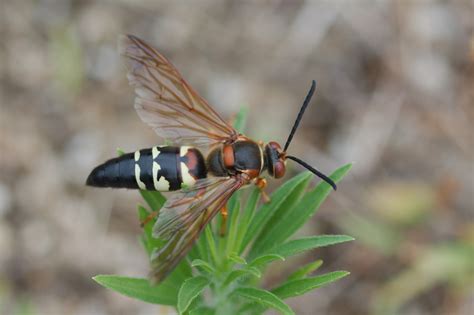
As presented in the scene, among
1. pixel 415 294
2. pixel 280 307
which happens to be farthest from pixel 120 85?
pixel 280 307

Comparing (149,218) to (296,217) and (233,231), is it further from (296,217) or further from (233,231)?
(296,217)

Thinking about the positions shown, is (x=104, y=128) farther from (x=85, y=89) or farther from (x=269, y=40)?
(x=269, y=40)

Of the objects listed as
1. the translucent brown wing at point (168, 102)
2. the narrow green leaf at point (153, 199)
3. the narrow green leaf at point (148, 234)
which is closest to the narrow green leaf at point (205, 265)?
the narrow green leaf at point (148, 234)

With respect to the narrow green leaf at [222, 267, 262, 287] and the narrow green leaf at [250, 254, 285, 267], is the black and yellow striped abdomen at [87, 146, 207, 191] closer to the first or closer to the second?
the narrow green leaf at [222, 267, 262, 287]

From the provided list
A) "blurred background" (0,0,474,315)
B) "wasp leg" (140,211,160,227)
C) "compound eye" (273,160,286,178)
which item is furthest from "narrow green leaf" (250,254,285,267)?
"blurred background" (0,0,474,315)

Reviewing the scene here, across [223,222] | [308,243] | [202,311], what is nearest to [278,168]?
[223,222]

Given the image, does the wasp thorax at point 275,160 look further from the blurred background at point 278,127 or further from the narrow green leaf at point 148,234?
the blurred background at point 278,127
